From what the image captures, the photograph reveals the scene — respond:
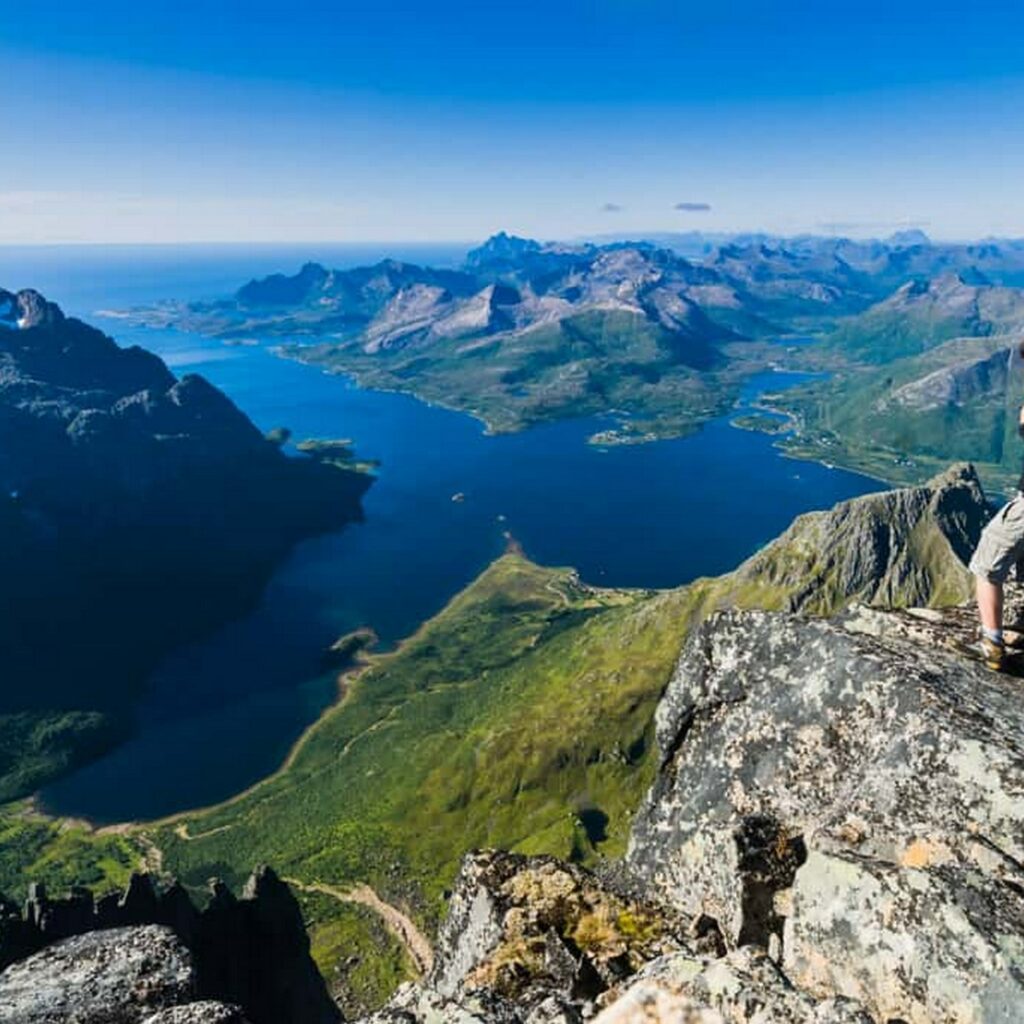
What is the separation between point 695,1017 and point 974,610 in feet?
50.2

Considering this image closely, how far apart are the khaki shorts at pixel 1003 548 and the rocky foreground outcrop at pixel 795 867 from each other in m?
1.89

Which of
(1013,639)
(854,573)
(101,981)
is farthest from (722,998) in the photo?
(854,573)

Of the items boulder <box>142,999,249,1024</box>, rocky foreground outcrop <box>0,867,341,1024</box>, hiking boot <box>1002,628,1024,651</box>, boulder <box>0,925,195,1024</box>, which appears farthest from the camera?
rocky foreground outcrop <box>0,867,341,1024</box>

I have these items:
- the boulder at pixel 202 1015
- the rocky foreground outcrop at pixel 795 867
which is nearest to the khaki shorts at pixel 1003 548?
the rocky foreground outcrop at pixel 795 867

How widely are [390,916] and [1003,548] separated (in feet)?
370

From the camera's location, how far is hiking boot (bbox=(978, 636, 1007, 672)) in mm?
15305

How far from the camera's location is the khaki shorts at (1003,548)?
15.2 metres

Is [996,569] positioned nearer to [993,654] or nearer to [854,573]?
[993,654]

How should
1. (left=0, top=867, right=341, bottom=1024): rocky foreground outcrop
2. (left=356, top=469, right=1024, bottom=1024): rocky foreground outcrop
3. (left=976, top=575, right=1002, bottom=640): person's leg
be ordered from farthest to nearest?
(left=0, top=867, right=341, bottom=1024): rocky foreground outcrop < (left=976, top=575, right=1002, bottom=640): person's leg < (left=356, top=469, right=1024, bottom=1024): rocky foreground outcrop

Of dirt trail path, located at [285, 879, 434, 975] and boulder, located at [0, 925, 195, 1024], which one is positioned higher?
boulder, located at [0, 925, 195, 1024]

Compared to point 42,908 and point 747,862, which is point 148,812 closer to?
point 42,908

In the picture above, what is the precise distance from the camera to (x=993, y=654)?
15.5 meters

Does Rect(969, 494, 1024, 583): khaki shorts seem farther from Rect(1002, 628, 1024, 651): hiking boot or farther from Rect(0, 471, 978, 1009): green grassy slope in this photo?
Rect(0, 471, 978, 1009): green grassy slope

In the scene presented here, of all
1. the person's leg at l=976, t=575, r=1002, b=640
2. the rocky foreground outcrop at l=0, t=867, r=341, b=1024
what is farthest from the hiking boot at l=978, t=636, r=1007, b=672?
the rocky foreground outcrop at l=0, t=867, r=341, b=1024
